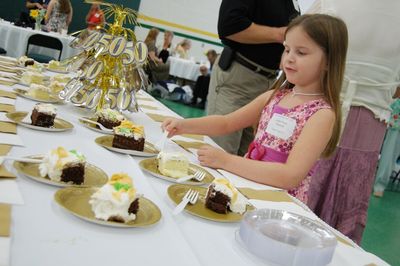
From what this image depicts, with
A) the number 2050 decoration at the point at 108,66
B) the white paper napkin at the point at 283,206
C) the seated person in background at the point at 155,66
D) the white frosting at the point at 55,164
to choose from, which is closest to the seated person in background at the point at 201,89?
the seated person in background at the point at 155,66

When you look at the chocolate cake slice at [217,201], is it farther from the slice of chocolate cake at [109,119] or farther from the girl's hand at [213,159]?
the slice of chocolate cake at [109,119]

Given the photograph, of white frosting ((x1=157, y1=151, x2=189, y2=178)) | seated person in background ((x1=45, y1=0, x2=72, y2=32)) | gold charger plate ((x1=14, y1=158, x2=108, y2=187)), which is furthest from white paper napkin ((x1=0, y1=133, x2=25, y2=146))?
seated person in background ((x1=45, y1=0, x2=72, y2=32))

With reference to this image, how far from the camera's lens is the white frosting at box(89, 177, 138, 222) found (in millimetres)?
784

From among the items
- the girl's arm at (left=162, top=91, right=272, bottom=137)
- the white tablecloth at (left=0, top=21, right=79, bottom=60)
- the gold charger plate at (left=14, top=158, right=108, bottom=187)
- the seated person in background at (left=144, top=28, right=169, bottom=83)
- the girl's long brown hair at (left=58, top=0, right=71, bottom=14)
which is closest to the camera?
the gold charger plate at (left=14, top=158, right=108, bottom=187)

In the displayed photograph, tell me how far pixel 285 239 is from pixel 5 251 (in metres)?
0.55

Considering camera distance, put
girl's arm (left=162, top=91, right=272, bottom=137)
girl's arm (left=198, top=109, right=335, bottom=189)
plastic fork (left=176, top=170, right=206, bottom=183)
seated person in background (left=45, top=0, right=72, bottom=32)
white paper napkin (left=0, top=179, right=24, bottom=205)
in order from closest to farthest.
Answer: white paper napkin (left=0, top=179, right=24, bottom=205) → plastic fork (left=176, top=170, right=206, bottom=183) → girl's arm (left=198, top=109, right=335, bottom=189) → girl's arm (left=162, top=91, right=272, bottom=137) → seated person in background (left=45, top=0, right=72, bottom=32)

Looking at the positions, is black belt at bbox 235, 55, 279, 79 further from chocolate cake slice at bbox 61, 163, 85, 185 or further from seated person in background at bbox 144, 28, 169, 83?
seated person in background at bbox 144, 28, 169, 83

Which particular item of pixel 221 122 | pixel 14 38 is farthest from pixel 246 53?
pixel 14 38

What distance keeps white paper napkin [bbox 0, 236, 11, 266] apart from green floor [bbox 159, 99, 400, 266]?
3.07 meters

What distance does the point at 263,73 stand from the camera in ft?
7.78

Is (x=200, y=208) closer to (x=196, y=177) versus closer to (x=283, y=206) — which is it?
(x=196, y=177)

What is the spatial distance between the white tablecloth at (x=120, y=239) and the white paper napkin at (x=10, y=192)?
15mm

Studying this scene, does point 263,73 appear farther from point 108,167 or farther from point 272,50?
point 108,167

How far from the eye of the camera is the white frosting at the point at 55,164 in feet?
2.94
